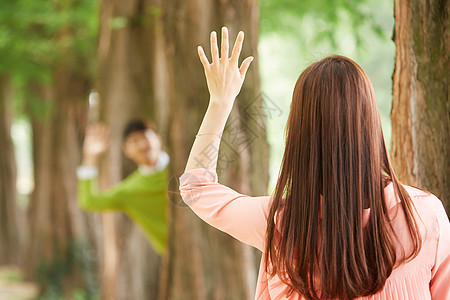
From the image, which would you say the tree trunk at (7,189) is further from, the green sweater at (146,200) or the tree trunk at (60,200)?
the green sweater at (146,200)

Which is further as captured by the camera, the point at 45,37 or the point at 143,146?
the point at 45,37

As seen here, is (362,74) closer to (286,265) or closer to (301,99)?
(301,99)

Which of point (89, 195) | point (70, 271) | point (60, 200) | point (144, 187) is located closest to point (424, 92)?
point (89, 195)

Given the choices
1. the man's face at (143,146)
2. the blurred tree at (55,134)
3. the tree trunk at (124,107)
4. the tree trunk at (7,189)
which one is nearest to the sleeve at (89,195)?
the man's face at (143,146)

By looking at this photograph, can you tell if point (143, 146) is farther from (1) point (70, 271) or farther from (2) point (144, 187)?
(1) point (70, 271)

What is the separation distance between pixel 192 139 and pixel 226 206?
298cm

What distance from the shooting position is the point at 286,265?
2.04 meters

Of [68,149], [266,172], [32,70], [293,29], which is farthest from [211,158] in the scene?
[68,149]

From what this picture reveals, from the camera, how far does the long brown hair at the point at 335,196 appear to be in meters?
1.95

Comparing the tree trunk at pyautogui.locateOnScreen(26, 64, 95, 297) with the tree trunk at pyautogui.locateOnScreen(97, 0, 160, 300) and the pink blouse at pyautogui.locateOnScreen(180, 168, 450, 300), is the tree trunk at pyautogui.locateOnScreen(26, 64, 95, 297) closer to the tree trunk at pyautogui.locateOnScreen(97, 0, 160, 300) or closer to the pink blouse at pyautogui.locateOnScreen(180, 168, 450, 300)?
the tree trunk at pyautogui.locateOnScreen(97, 0, 160, 300)

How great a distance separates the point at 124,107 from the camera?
8781mm

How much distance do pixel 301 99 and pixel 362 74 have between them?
8.2 inches

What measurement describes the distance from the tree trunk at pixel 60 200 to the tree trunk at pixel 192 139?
8.79 metres

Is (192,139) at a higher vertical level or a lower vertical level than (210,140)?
lower
